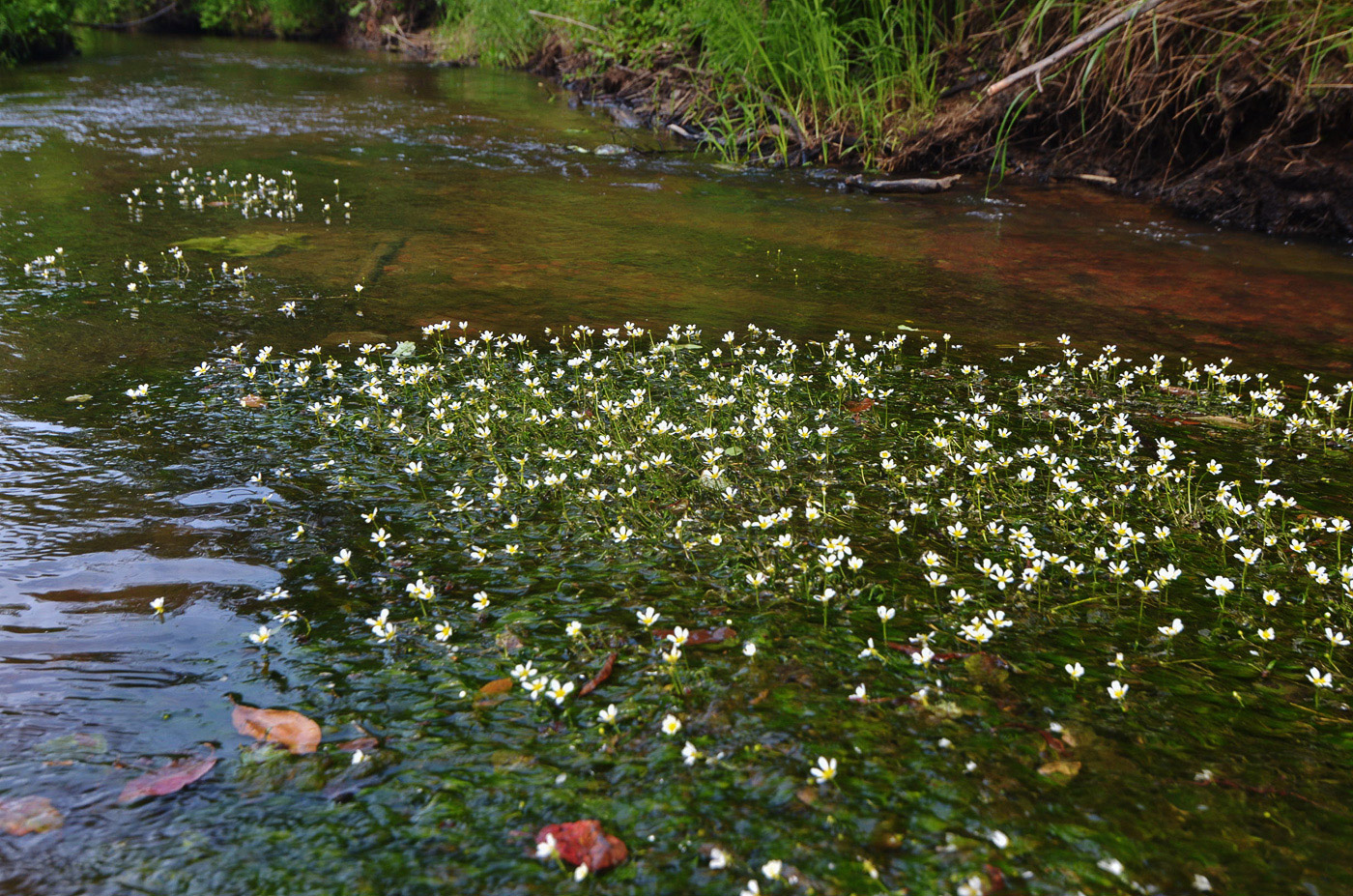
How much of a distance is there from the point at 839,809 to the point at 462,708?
3.59 feet

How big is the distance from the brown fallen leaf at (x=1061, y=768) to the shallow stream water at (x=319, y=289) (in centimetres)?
215

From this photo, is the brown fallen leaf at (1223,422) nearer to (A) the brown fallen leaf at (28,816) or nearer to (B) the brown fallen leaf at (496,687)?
(B) the brown fallen leaf at (496,687)

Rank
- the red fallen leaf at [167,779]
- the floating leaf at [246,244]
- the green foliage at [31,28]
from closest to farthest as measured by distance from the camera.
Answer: the red fallen leaf at [167,779]
the floating leaf at [246,244]
the green foliage at [31,28]

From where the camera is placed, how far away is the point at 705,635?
2875 mm

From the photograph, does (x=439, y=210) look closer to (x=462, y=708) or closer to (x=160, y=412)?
(x=160, y=412)

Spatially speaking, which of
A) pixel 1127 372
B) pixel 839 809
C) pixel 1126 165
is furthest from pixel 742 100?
pixel 839 809

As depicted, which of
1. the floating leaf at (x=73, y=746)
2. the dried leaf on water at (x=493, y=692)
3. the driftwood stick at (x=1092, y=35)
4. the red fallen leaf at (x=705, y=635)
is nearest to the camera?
the floating leaf at (x=73, y=746)

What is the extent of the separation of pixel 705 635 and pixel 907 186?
831 cm

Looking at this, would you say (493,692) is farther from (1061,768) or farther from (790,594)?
(1061,768)

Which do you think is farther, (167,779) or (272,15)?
(272,15)

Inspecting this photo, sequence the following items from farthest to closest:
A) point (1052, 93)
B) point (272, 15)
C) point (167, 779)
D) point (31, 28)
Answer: point (272, 15) < point (31, 28) < point (1052, 93) < point (167, 779)

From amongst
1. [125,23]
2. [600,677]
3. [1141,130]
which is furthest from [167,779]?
[125,23]

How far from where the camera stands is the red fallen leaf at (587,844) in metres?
2.08

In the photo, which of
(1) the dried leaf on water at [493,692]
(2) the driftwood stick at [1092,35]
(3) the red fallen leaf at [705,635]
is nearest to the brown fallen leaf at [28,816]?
(1) the dried leaf on water at [493,692]
